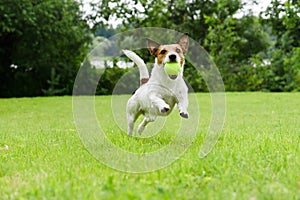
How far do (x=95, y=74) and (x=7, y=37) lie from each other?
16.6 m

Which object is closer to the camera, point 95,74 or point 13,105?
point 95,74

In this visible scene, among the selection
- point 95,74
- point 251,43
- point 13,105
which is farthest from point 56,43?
point 95,74

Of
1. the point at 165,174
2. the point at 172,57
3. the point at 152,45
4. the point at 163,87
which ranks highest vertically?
the point at 152,45

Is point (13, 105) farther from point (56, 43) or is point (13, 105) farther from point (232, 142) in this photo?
point (232, 142)

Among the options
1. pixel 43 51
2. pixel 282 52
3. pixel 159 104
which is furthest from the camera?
pixel 282 52

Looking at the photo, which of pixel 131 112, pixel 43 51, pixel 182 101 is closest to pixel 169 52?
pixel 182 101

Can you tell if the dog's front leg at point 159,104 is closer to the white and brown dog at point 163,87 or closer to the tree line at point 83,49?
the white and brown dog at point 163,87

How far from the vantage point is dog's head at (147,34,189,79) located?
4.32 meters

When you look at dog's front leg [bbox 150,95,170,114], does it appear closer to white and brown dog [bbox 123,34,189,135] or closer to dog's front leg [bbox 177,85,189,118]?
white and brown dog [bbox 123,34,189,135]

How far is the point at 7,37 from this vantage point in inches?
811

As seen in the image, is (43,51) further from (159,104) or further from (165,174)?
(165,174)

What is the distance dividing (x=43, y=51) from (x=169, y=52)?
1696cm

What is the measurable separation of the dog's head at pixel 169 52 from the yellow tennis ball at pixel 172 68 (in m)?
0.04

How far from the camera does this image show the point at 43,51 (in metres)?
20.5
